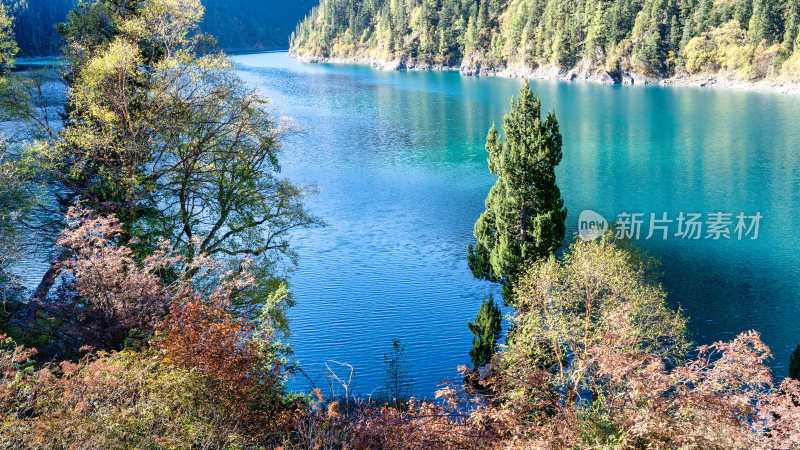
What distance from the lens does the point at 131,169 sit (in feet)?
76.4

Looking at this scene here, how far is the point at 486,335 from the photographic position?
2433 cm

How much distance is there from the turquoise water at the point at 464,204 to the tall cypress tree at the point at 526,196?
15.4ft

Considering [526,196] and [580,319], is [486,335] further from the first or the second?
[526,196]

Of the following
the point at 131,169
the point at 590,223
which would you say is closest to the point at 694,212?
the point at 590,223

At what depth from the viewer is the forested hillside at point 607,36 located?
11112cm

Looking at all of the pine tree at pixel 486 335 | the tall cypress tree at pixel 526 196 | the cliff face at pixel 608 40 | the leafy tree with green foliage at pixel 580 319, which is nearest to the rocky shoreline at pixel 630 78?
the cliff face at pixel 608 40

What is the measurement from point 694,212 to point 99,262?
1647 inches

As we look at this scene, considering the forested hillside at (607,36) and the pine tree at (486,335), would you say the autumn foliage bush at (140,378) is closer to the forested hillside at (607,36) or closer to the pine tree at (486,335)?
the pine tree at (486,335)

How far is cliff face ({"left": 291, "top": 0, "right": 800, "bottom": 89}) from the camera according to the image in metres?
111

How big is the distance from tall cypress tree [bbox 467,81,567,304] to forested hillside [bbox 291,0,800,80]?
330 ft

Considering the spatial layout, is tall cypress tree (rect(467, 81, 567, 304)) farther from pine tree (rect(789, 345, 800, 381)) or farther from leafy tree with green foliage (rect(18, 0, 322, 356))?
pine tree (rect(789, 345, 800, 381))

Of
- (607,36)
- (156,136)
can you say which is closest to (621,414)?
(156,136)

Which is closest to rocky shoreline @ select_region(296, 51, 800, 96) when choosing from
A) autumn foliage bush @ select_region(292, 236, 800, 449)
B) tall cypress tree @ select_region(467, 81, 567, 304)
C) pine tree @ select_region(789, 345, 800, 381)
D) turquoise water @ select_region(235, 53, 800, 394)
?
turquoise water @ select_region(235, 53, 800, 394)

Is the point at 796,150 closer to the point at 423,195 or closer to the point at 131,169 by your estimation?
the point at 423,195
